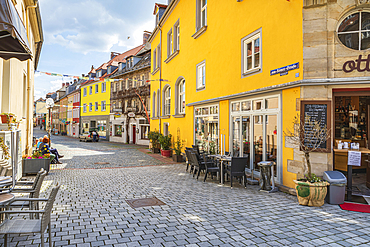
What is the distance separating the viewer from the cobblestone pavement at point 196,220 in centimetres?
409

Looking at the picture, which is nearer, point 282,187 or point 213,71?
point 282,187

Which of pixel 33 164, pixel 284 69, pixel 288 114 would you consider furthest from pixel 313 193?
Result: pixel 33 164

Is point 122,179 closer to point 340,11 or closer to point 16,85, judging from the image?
point 16,85

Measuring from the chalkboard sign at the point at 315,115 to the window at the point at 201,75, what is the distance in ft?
21.4

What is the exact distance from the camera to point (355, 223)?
192 inches

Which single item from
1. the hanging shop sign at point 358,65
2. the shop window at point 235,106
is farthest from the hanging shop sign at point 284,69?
the shop window at point 235,106

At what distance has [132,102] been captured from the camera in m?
30.7

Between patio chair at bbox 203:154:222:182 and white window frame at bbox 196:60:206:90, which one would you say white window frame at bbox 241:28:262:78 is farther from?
white window frame at bbox 196:60:206:90

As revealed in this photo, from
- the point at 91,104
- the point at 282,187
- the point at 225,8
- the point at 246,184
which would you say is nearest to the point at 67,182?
the point at 246,184

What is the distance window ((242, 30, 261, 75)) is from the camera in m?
8.56

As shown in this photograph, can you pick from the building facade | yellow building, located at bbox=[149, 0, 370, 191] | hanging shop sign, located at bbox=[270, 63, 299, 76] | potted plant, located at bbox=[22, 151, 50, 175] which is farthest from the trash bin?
the building facade

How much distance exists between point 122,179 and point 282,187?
17.4ft

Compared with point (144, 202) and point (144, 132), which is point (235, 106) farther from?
point (144, 132)

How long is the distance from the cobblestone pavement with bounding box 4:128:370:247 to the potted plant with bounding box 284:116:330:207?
0.88 feet
